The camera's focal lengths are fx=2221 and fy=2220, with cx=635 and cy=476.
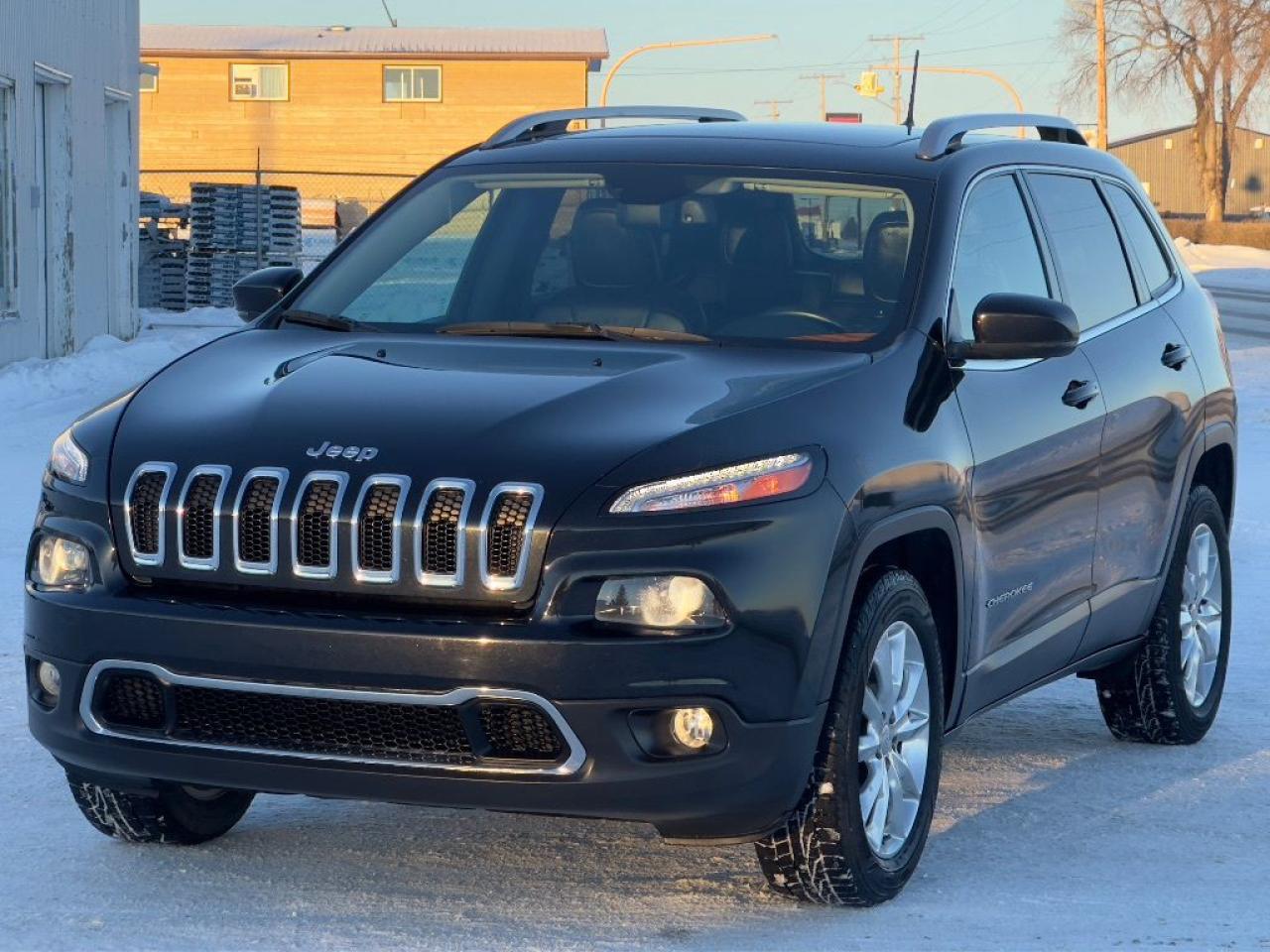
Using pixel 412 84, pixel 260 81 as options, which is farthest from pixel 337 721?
pixel 260 81

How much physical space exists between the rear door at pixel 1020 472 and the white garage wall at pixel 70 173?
1447 centimetres

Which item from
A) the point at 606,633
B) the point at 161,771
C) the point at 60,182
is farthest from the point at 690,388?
the point at 60,182

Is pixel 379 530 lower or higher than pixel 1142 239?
lower

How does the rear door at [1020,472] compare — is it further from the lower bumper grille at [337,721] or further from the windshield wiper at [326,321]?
the windshield wiper at [326,321]

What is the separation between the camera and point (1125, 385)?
6.32 meters

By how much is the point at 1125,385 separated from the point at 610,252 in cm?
159

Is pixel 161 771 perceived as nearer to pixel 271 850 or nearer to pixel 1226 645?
pixel 271 850

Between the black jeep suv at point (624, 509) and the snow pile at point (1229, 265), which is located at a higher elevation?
the black jeep suv at point (624, 509)

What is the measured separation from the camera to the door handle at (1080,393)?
19.4ft

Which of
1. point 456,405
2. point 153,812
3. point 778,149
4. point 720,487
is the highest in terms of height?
point 778,149

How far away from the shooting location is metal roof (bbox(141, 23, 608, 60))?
65.8 m

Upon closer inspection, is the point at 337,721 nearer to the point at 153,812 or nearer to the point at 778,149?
the point at 153,812

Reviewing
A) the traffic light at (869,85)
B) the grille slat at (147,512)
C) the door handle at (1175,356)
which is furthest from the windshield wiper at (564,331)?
the traffic light at (869,85)

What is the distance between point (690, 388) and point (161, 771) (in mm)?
1387
